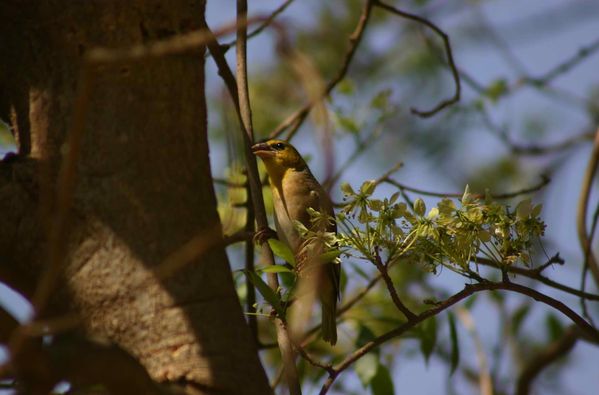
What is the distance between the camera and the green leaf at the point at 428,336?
3.05 meters

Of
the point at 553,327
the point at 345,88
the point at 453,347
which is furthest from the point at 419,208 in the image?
the point at 345,88

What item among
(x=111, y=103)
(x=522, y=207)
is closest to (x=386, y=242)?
(x=522, y=207)

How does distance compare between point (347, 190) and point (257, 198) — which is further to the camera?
point (257, 198)

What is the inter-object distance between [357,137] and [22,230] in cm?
216

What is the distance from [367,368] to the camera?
293 cm

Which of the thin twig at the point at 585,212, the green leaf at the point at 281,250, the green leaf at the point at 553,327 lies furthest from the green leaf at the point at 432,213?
the green leaf at the point at 553,327

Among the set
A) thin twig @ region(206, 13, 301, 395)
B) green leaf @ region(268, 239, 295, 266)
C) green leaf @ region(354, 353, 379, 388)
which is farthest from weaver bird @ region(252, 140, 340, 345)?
green leaf @ region(268, 239, 295, 266)

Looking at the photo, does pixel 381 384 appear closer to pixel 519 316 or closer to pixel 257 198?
pixel 519 316

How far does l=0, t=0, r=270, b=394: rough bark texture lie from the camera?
1.76 meters

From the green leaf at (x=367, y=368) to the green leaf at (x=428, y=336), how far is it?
7.9 inches

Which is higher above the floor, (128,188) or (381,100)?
(381,100)

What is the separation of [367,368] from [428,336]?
29cm

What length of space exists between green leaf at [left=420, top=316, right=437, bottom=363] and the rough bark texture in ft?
4.49

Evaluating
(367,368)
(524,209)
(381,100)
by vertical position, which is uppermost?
(381,100)
